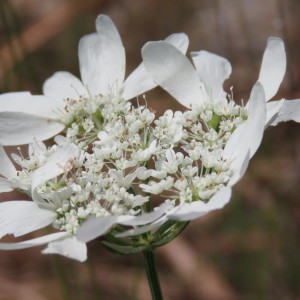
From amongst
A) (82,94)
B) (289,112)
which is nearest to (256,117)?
(289,112)

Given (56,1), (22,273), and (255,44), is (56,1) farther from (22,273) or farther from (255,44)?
(22,273)

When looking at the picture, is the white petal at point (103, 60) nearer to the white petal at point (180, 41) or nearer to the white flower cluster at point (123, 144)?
the white flower cluster at point (123, 144)

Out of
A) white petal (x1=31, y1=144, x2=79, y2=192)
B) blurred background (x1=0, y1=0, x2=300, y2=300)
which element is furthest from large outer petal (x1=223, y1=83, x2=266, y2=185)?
blurred background (x1=0, y1=0, x2=300, y2=300)

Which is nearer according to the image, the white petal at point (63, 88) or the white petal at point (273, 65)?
the white petal at point (273, 65)

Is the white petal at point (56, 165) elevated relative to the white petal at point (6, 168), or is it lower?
elevated

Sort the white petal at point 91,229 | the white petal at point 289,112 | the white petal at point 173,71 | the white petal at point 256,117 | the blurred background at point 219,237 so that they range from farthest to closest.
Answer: the blurred background at point 219,237, the white petal at point 173,71, the white petal at point 289,112, the white petal at point 256,117, the white petal at point 91,229

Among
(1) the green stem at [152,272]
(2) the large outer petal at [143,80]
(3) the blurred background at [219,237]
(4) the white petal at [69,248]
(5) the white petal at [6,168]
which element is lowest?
(3) the blurred background at [219,237]

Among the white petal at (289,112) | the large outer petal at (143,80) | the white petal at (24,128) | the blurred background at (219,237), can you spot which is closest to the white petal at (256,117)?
the white petal at (289,112)
